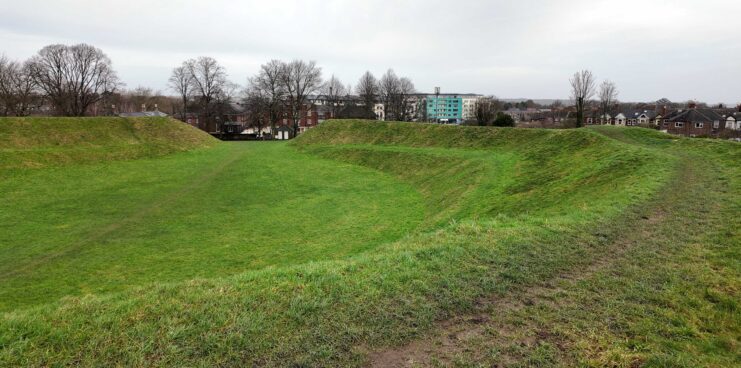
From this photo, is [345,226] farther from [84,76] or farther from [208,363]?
[84,76]

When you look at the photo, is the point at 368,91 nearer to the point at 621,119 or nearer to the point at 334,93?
the point at 334,93

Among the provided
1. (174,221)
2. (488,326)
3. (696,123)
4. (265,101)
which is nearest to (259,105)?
(265,101)

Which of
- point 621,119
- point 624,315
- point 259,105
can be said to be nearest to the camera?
point 624,315

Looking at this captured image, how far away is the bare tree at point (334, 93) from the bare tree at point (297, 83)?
16802 mm

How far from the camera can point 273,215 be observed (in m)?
18.2

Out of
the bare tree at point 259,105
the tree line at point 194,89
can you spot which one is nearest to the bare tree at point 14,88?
the tree line at point 194,89

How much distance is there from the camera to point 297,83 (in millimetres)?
73438

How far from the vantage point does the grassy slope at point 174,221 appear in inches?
455

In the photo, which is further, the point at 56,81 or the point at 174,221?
the point at 56,81

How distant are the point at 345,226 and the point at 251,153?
2714 centimetres

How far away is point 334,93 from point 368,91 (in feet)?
68.2

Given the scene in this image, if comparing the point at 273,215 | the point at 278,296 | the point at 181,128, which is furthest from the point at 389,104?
the point at 278,296

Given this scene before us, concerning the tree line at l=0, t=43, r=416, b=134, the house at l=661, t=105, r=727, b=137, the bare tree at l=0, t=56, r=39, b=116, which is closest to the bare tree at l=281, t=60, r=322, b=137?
the tree line at l=0, t=43, r=416, b=134

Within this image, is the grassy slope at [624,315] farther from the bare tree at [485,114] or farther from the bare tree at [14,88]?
the bare tree at [14,88]
